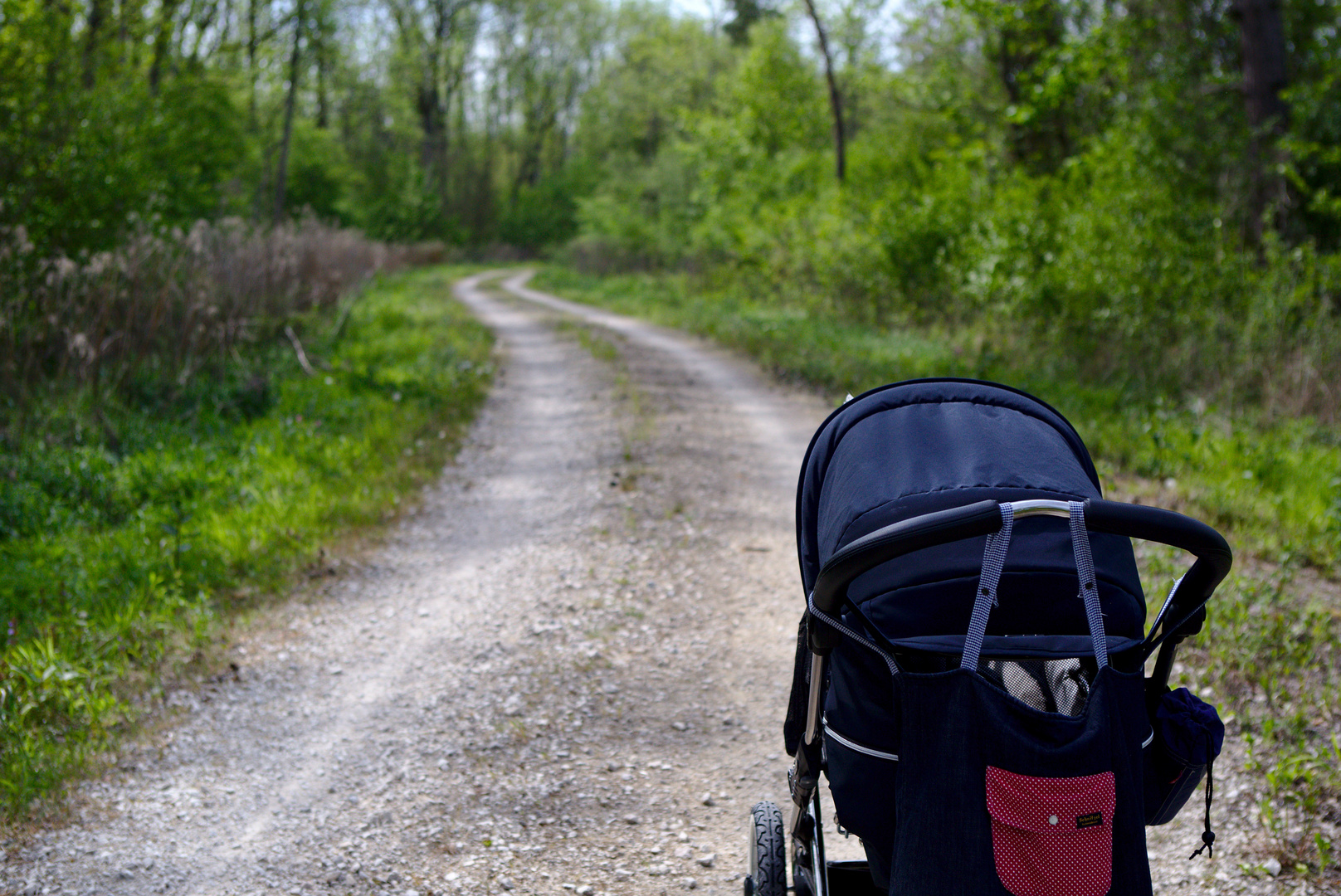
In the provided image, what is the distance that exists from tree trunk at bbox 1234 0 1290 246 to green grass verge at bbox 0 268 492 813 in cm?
978

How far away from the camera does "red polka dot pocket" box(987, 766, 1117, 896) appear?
1836mm

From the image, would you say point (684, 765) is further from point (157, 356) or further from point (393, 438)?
point (157, 356)

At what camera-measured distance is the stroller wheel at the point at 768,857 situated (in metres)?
2.59

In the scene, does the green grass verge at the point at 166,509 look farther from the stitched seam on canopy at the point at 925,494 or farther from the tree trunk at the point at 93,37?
the tree trunk at the point at 93,37

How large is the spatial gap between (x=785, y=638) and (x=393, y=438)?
546 cm

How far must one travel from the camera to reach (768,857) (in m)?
2.65

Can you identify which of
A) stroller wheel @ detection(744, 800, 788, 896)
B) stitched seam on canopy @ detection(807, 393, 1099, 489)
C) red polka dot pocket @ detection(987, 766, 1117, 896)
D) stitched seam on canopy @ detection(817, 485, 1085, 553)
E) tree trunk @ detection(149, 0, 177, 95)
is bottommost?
stroller wheel @ detection(744, 800, 788, 896)

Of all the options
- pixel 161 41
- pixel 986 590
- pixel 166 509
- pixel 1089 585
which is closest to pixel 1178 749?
pixel 1089 585

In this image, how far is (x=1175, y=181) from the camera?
11961 millimetres

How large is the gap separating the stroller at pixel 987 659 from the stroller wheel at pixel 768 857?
11 centimetres

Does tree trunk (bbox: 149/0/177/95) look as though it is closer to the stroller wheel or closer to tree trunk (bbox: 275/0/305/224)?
tree trunk (bbox: 275/0/305/224)

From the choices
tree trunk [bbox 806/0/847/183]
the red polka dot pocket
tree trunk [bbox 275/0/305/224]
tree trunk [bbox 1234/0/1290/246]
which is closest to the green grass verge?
the red polka dot pocket

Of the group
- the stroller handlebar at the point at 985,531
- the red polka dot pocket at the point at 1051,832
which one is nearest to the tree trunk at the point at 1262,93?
the stroller handlebar at the point at 985,531

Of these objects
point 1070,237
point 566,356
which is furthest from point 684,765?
point 566,356
